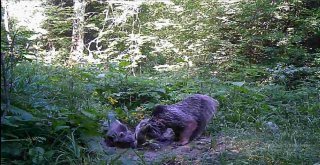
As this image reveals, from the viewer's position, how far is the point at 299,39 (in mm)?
7723

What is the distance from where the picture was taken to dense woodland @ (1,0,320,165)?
114 inches

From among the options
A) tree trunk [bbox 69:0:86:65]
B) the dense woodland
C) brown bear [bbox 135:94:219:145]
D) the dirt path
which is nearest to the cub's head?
brown bear [bbox 135:94:219:145]

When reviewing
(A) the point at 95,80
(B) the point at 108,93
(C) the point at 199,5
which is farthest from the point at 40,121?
(C) the point at 199,5

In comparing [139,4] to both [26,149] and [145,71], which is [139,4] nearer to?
[145,71]

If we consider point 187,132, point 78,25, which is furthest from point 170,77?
point 78,25

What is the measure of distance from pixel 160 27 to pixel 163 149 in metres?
6.69

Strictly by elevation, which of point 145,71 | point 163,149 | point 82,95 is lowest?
point 145,71

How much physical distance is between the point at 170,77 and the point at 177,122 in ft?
11.7

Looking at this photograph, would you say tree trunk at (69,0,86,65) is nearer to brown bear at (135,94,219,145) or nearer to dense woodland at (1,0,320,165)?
dense woodland at (1,0,320,165)

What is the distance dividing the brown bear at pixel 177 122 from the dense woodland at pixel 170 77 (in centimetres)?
26

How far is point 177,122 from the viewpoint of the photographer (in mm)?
4012

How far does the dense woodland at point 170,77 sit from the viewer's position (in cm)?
289

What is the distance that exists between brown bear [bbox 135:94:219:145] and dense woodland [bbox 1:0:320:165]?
26 cm

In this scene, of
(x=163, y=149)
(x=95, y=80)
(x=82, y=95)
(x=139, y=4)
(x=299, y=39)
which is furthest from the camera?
(x=139, y=4)
